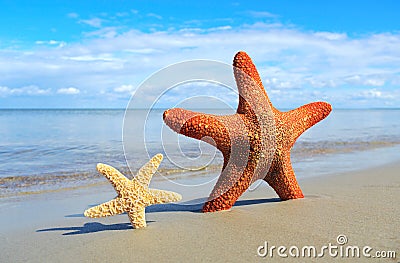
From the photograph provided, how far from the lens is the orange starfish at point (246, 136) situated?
4.68m

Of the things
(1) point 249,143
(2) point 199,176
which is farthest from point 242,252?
(2) point 199,176

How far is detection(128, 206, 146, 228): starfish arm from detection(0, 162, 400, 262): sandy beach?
3.0 inches

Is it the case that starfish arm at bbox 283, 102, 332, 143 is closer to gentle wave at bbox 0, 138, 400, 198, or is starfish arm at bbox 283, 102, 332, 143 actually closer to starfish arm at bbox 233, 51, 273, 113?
starfish arm at bbox 233, 51, 273, 113

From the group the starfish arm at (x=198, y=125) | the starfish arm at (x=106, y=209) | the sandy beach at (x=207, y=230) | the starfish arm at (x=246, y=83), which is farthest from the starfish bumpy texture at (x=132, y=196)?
the starfish arm at (x=246, y=83)

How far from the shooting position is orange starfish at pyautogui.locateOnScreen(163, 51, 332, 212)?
15.4ft

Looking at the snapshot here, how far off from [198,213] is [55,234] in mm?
1539

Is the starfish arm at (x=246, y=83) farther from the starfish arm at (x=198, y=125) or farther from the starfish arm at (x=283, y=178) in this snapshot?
the starfish arm at (x=283, y=178)

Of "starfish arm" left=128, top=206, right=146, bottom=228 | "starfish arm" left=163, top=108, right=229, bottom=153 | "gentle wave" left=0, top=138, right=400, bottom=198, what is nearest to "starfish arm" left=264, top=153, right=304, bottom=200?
"starfish arm" left=163, top=108, right=229, bottom=153

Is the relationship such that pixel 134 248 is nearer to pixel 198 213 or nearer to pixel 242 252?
pixel 242 252

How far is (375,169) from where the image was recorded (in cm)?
836
